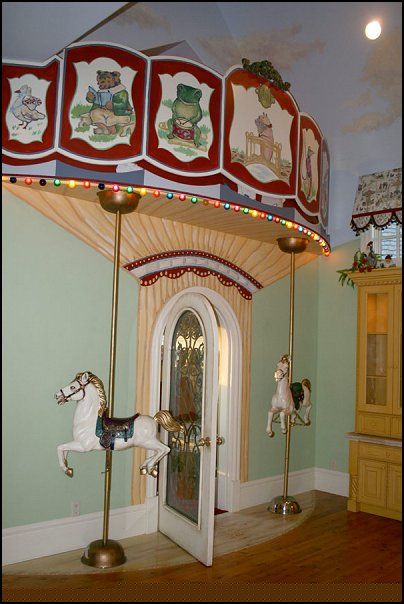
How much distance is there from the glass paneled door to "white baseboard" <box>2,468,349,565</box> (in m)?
0.19

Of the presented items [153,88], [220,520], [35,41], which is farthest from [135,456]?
[35,41]

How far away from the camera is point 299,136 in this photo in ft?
13.7

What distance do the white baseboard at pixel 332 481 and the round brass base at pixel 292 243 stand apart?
8.11ft

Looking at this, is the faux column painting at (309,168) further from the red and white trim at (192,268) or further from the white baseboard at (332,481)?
the white baseboard at (332,481)

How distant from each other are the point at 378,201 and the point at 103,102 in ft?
10.5

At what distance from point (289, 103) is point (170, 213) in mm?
1216

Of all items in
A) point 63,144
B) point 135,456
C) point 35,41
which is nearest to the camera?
point 35,41

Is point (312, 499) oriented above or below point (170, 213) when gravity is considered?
below

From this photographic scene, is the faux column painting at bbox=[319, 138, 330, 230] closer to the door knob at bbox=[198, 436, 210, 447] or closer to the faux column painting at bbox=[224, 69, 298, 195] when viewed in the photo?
the faux column painting at bbox=[224, 69, 298, 195]

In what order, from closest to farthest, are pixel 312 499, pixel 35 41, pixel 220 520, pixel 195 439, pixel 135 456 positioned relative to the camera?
pixel 35 41 < pixel 195 439 < pixel 135 456 < pixel 220 520 < pixel 312 499

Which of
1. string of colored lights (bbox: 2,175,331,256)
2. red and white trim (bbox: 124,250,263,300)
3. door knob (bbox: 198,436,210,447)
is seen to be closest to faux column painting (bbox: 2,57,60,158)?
string of colored lights (bbox: 2,175,331,256)

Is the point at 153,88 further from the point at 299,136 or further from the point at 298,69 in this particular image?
the point at 298,69

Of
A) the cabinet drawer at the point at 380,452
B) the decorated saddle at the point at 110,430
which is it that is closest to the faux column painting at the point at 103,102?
the decorated saddle at the point at 110,430

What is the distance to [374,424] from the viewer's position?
16.8 feet
